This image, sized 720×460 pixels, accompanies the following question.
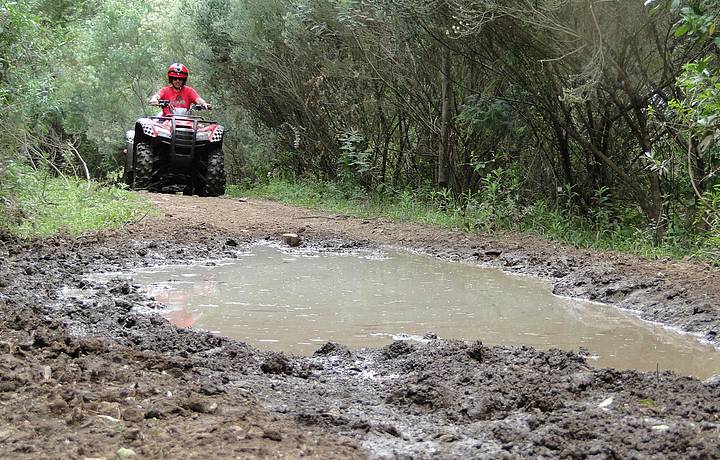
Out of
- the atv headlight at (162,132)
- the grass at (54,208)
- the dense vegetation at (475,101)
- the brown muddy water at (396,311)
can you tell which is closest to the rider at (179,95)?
the atv headlight at (162,132)

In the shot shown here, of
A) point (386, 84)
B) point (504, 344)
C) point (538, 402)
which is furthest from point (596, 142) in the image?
point (538, 402)

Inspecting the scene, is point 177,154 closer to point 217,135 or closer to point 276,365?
point 217,135

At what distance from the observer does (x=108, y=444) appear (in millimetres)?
2559

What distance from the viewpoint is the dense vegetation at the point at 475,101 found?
8.31 metres

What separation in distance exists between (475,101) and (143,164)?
23.8 feet

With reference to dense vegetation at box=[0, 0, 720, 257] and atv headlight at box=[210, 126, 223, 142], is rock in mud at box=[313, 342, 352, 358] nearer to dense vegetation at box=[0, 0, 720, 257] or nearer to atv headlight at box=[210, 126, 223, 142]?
dense vegetation at box=[0, 0, 720, 257]

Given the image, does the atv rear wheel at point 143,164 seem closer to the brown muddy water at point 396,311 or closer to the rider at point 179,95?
the rider at point 179,95

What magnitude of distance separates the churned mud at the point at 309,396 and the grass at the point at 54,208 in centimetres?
246

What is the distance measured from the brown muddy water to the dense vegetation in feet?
5.51

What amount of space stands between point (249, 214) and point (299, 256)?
3634 mm

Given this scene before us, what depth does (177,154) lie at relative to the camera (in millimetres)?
15484

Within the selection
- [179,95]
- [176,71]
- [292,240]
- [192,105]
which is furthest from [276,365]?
[179,95]

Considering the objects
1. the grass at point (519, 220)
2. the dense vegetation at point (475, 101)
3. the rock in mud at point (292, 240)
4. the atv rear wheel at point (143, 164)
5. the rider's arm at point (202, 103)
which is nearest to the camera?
the dense vegetation at point (475, 101)

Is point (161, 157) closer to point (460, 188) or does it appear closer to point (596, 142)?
point (460, 188)
